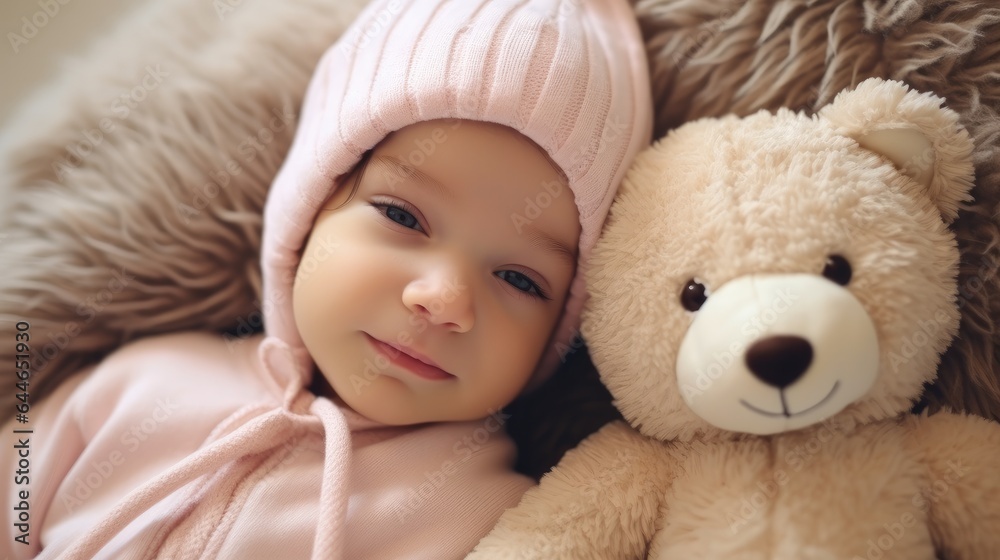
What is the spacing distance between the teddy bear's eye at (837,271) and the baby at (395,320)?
0.89 ft

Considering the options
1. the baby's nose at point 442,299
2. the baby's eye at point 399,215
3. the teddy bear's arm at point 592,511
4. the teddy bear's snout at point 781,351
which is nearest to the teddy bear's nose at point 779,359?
the teddy bear's snout at point 781,351

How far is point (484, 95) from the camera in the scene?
2.66 ft

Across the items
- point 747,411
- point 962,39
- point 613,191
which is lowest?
point 747,411

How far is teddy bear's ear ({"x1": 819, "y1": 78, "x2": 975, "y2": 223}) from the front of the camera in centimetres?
71

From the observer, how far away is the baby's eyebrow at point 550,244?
859mm

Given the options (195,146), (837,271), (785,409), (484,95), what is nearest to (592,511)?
(785,409)

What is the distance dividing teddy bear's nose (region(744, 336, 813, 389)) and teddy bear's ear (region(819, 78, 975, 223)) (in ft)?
0.83

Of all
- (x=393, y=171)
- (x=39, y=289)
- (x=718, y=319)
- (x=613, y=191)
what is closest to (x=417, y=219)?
(x=393, y=171)

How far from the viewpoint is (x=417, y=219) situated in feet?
2.84

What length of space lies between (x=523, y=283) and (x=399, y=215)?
0.18 meters

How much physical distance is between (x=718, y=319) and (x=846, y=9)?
0.45 metres

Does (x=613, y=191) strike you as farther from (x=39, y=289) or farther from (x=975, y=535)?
(x=39, y=289)

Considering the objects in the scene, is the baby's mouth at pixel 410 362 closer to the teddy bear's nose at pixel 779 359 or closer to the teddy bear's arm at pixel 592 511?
the teddy bear's arm at pixel 592 511

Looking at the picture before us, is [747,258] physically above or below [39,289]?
above
